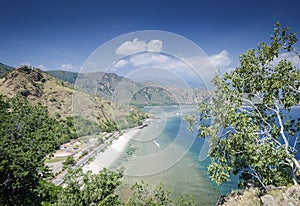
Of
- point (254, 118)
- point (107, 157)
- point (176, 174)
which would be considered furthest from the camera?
point (107, 157)

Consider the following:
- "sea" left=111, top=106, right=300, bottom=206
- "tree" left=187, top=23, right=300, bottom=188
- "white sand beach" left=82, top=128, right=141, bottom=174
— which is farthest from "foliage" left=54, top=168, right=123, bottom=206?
"white sand beach" left=82, top=128, right=141, bottom=174

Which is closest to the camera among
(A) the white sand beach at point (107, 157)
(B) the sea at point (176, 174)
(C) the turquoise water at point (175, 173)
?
(B) the sea at point (176, 174)

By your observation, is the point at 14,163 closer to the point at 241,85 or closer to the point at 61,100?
the point at 241,85

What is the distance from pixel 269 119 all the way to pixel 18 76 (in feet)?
318

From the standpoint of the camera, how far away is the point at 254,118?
997 cm

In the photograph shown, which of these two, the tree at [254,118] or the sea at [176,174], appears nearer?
the tree at [254,118]

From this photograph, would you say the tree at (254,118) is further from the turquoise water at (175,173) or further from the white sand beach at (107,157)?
the white sand beach at (107,157)

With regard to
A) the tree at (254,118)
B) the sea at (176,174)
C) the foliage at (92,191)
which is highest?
the tree at (254,118)

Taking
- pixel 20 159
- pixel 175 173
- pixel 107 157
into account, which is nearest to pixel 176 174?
pixel 175 173

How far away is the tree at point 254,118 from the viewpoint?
8430 mm

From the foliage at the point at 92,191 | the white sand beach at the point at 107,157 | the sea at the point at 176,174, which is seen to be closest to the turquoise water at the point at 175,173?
the sea at the point at 176,174

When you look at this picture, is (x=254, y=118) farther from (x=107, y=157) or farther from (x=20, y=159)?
(x=107, y=157)

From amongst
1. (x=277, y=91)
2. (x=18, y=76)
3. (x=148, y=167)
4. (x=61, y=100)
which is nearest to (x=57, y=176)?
(x=148, y=167)

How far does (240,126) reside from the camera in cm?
862
